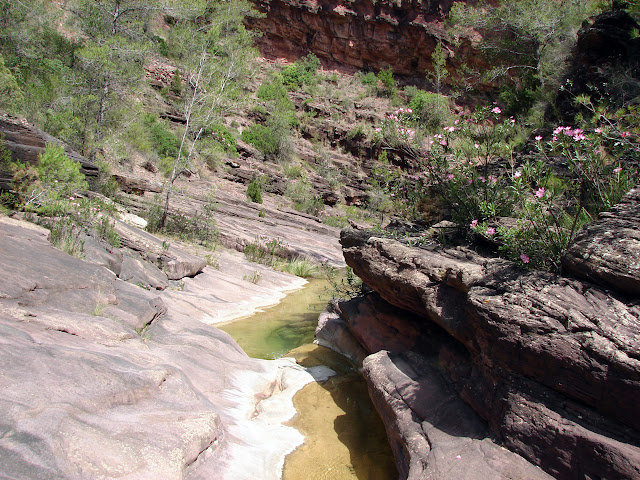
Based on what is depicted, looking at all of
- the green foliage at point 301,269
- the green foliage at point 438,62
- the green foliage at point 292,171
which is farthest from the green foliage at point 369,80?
the green foliage at point 301,269

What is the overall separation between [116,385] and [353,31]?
1930 inches

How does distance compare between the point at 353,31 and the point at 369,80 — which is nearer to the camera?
the point at 369,80

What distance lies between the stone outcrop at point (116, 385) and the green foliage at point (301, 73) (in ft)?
130

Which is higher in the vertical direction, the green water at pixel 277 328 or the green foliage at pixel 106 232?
the green foliage at pixel 106 232

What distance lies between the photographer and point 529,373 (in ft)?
11.2

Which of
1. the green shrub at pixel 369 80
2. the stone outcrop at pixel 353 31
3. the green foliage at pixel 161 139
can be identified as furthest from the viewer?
the green shrub at pixel 369 80

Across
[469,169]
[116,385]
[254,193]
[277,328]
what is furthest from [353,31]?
[116,385]

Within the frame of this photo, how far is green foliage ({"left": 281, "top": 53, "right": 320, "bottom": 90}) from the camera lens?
43000 millimetres

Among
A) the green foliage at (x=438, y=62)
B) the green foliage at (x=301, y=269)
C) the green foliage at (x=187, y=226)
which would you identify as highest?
the green foliage at (x=438, y=62)

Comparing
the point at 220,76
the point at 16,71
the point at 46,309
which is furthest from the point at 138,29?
the point at 46,309

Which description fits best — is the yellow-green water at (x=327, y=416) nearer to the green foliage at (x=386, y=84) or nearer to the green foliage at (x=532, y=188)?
the green foliage at (x=532, y=188)

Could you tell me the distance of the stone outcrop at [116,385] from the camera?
2711 mm

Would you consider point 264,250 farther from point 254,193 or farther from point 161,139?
point 161,139

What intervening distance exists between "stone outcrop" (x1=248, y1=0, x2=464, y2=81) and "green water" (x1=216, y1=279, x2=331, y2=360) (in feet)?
136
